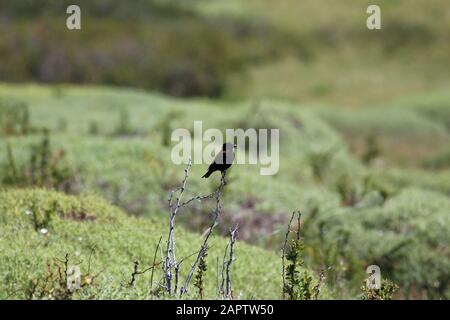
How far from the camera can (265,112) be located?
16078 mm

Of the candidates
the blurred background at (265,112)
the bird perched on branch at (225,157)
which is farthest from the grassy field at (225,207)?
the bird perched on branch at (225,157)

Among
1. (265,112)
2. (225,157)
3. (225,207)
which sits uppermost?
(265,112)

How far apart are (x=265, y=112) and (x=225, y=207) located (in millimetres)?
8050

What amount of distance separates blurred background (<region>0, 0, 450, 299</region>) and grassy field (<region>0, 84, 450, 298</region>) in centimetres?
3

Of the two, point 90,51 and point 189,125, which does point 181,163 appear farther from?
point 90,51

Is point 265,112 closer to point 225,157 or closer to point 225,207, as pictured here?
point 225,207

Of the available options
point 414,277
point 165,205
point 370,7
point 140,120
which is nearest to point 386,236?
point 414,277

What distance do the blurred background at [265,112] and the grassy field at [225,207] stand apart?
3cm

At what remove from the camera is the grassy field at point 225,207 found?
5.26 meters

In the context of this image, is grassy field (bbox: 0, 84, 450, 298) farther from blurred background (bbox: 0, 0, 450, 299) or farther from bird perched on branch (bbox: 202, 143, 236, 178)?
bird perched on branch (bbox: 202, 143, 236, 178)

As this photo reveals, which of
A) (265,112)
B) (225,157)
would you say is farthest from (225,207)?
(265,112)

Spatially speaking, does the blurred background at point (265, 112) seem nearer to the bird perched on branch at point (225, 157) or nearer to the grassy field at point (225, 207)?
the grassy field at point (225, 207)
